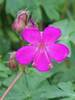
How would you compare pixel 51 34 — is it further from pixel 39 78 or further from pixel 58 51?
pixel 39 78

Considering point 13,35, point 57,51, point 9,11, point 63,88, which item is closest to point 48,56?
point 57,51

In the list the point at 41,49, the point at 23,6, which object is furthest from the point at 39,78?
the point at 23,6

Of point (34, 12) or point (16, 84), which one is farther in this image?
point (34, 12)

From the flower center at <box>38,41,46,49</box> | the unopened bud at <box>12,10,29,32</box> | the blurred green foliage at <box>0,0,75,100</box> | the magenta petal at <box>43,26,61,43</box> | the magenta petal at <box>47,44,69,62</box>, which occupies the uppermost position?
the unopened bud at <box>12,10,29,32</box>

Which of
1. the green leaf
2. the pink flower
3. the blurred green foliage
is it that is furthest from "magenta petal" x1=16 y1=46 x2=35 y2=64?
the green leaf

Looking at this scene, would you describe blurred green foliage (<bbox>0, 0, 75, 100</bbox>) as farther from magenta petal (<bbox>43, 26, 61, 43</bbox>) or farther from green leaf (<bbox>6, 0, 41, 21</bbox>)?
magenta petal (<bbox>43, 26, 61, 43</bbox>)

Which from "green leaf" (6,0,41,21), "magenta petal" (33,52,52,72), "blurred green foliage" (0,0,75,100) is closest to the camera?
"magenta petal" (33,52,52,72)

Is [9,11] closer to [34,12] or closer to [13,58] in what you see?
[34,12]
